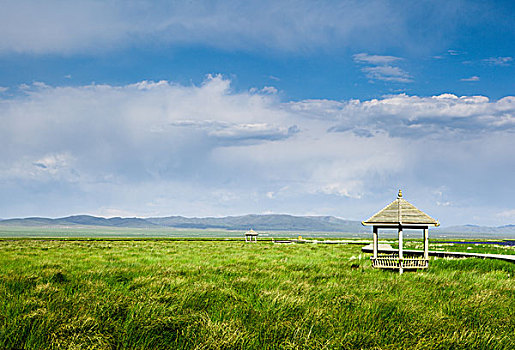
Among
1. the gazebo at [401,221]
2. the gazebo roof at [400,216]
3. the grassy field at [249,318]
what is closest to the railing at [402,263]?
the gazebo at [401,221]

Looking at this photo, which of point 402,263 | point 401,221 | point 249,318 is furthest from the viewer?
point 401,221

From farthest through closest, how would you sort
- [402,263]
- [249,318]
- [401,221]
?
[401,221]
[402,263]
[249,318]

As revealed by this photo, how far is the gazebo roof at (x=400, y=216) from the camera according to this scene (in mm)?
18266

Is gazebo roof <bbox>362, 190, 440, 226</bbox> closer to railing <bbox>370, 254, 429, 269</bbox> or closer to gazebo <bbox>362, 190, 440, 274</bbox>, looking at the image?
gazebo <bbox>362, 190, 440, 274</bbox>

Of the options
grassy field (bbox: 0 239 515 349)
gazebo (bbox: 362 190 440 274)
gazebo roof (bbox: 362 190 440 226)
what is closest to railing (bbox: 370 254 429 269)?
gazebo (bbox: 362 190 440 274)

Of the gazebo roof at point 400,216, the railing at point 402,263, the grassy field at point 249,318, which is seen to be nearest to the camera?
the grassy field at point 249,318

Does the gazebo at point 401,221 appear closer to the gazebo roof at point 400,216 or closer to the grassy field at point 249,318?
the gazebo roof at point 400,216

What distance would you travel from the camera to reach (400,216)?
18.5 meters

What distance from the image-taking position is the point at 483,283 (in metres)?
12.3

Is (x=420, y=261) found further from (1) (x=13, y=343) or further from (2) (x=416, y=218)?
(1) (x=13, y=343)

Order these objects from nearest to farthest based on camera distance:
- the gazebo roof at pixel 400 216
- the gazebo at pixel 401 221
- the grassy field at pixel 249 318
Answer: the grassy field at pixel 249 318, the gazebo at pixel 401 221, the gazebo roof at pixel 400 216

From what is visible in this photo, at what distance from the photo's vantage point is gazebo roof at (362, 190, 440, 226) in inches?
719

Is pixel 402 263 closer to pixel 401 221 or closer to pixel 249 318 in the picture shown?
pixel 401 221

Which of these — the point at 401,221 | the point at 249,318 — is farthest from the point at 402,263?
the point at 249,318
